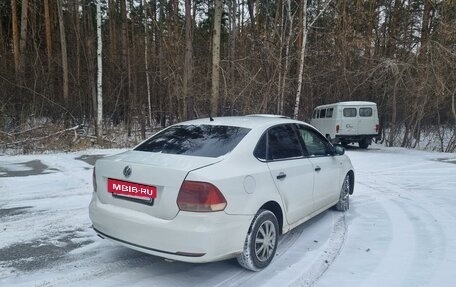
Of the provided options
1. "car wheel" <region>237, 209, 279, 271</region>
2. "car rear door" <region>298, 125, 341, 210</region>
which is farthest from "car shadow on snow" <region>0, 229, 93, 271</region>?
"car rear door" <region>298, 125, 341, 210</region>

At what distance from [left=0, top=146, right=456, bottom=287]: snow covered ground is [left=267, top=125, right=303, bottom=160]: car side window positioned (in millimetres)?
1116

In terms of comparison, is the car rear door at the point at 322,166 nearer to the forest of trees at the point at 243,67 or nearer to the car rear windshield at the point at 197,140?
the car rear windshield at the point at 197,140

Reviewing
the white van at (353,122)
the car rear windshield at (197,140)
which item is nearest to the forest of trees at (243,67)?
the white van at (353,122)

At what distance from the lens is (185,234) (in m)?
3.01

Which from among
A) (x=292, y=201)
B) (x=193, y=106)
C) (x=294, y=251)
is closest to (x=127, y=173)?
(x=292, y=201)

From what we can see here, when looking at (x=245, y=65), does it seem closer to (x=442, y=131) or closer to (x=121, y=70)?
(x=121, y=70)

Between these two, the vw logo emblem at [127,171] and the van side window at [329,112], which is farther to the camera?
the van side window at [329,112]

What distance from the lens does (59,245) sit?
416 cm

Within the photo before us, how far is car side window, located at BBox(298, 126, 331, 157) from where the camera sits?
4.70 meters

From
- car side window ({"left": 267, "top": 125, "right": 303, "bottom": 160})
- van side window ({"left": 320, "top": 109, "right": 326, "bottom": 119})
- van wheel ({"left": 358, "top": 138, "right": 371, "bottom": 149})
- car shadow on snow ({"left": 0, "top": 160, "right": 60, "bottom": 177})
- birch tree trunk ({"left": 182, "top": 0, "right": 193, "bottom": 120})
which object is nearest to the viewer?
car side window ({"left": 267, "top": 125, "right": 303, "bottom": 160})

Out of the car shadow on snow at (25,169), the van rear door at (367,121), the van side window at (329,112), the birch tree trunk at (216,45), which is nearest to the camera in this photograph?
the car shadow on snow at (25,169)

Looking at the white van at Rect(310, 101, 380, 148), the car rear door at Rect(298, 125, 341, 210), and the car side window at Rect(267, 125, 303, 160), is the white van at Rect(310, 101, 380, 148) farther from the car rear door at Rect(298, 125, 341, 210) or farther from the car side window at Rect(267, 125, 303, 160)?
the car side window at Rect(267, 125, 303, 160)

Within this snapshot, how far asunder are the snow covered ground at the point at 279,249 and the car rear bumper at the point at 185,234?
17.3 inches

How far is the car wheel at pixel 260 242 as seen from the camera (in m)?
3.45
